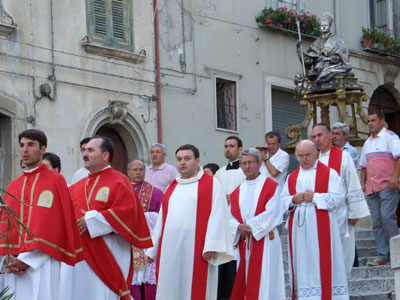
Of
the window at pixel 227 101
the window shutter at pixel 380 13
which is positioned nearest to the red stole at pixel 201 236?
the window at pixel 227 101

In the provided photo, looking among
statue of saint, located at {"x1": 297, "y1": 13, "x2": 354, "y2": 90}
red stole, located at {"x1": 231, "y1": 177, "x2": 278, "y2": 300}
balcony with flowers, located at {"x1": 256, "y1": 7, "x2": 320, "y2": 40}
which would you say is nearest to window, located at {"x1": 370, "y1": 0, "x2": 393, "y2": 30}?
balcony with flowers, located at {"x1": 256, "y1": 7, "x2": 320, "y2": 40}

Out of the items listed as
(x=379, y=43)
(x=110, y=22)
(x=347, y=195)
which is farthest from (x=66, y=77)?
(x=379, y=43)

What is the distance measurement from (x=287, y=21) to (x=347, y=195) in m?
9.66

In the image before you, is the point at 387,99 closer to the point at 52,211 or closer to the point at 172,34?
the point at 172,34

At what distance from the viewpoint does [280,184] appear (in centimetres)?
1270

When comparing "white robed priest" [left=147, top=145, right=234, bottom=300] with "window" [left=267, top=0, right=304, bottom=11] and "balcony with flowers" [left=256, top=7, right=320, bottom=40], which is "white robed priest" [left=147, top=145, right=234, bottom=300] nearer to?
"balcony with flowers" [left=256, top=7, right=320, bottom=40]

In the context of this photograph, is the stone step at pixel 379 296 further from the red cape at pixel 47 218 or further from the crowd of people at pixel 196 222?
the red cape at pixel 47 218

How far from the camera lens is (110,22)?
17.0m

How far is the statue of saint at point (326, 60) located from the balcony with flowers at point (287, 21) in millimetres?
3320

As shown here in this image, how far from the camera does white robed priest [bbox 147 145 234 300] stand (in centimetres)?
953

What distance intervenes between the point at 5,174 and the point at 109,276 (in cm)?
676

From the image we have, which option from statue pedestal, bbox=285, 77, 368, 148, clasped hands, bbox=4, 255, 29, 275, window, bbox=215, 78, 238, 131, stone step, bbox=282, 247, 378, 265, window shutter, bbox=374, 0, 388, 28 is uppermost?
window shutter, bbox=374, 0, 388, 28

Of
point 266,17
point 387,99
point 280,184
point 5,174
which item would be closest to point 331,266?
point 280,184

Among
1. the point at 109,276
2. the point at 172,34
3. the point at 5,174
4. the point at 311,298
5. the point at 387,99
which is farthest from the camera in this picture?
the point at 387,99
